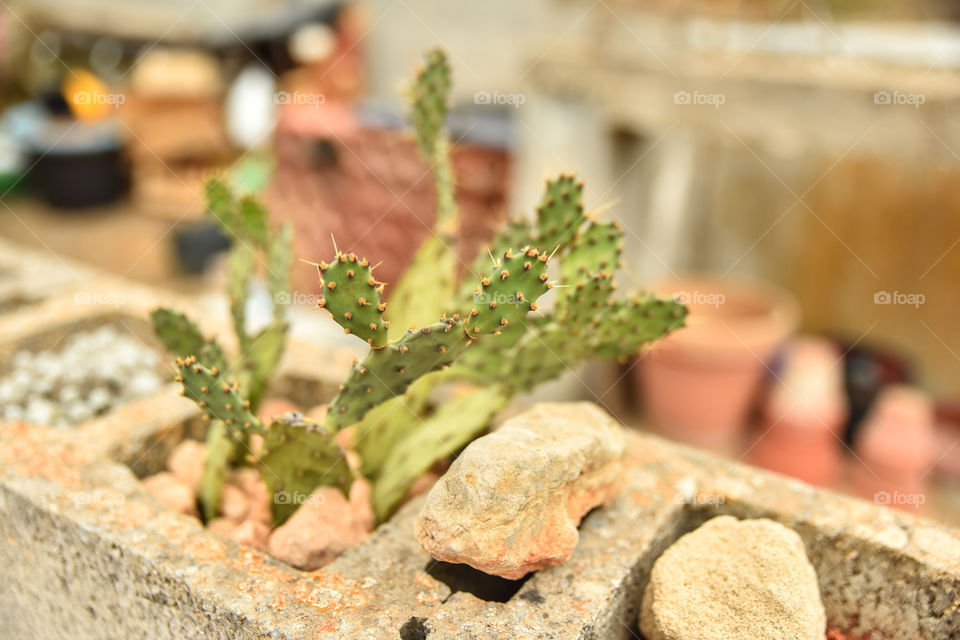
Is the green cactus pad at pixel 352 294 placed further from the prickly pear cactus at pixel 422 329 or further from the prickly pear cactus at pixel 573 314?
the prickly pear cactus at pixel 573 314

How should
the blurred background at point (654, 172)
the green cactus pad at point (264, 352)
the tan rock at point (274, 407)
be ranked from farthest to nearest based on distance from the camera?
the blurred background at point (654, 172) → the tan rock at point (274, 407) → the green cactus pad at point (264, 352)

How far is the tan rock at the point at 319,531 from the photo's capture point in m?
1.56

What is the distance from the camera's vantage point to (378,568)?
146 centimetres

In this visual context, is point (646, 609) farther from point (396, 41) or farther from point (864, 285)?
point (396, 41)

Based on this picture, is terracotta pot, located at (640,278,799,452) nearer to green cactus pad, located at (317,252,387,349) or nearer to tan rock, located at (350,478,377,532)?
tan rock, located at (350,478,377,532)

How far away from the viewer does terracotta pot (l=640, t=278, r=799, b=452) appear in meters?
3.94

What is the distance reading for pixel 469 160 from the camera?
4754mm

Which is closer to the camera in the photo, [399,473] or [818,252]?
[399,473]

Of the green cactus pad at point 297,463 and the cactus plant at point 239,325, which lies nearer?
the green cactus pad at point 297,463

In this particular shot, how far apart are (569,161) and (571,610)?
2.83 meters

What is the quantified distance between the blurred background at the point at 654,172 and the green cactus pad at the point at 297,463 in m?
0.95

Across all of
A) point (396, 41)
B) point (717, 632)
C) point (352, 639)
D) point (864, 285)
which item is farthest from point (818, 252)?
point (352, 639)

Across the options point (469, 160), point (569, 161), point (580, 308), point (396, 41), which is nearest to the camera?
point (580, 308)

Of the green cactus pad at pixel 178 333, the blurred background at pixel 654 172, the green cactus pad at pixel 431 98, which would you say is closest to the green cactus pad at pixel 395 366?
the green cactus pad at pixel 178 333
